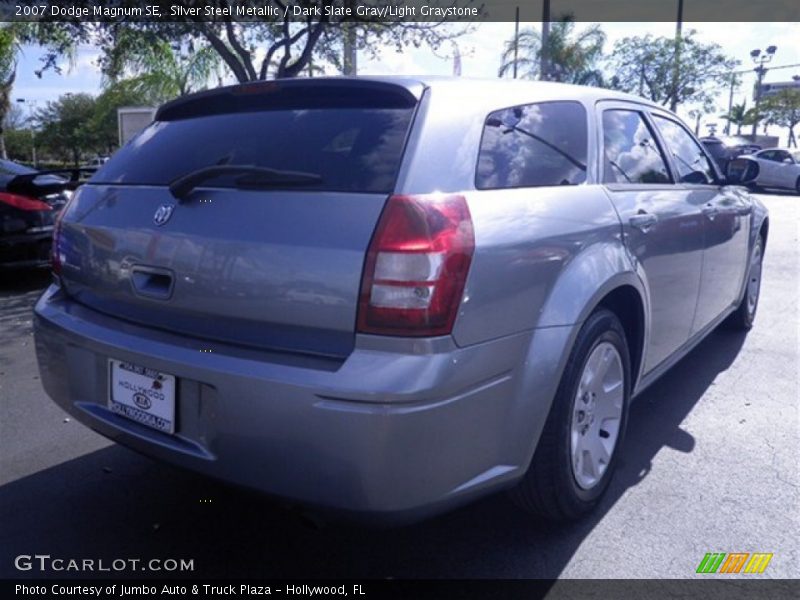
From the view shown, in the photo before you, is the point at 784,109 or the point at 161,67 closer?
the point at 161,67

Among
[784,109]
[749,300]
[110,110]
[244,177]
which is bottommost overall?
[749,300]

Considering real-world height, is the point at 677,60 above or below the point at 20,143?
above

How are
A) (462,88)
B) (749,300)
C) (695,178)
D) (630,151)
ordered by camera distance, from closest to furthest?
(462,88) < (630,151) < (695,178) < (749,300)

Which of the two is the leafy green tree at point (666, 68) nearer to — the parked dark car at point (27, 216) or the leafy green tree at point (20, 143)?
the parked dark car at point (27, 216)

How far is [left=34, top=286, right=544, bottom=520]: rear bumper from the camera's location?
2.03 m

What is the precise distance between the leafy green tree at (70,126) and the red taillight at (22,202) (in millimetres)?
45627

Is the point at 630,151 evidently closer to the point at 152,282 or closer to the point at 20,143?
the point at 152,282

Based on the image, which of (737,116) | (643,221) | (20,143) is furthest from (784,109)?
(20,143)

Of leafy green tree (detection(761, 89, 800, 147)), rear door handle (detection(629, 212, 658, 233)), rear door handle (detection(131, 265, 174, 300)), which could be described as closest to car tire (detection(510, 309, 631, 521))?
rear door handle (detection(629, 212, 658, 233))

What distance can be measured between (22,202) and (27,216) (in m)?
0.15

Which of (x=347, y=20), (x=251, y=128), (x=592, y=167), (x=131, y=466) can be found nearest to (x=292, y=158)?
(x=251, y=128)

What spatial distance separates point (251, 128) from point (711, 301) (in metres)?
2.91

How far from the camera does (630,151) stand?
136 inches

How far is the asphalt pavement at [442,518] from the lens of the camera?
8.61ft
